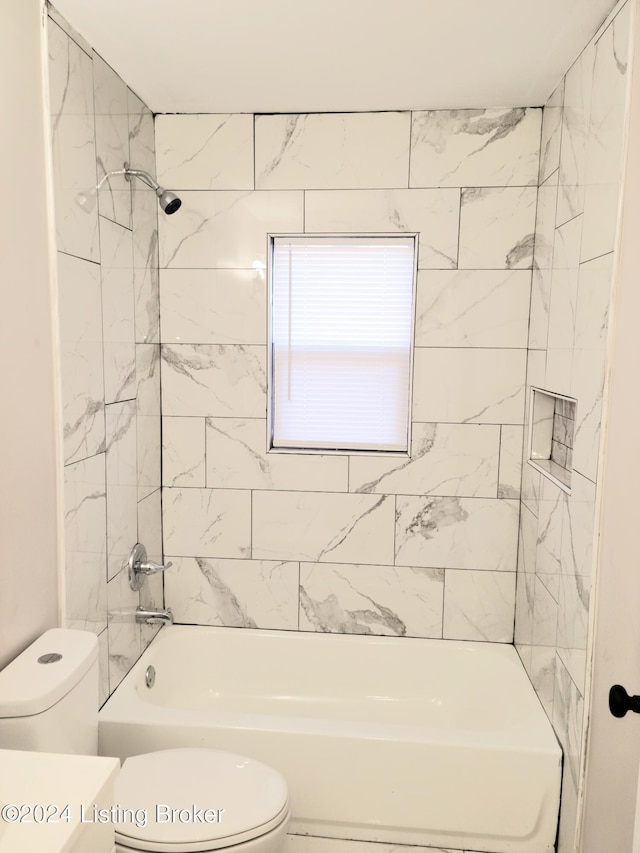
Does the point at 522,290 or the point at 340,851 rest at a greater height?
the point at 522,290

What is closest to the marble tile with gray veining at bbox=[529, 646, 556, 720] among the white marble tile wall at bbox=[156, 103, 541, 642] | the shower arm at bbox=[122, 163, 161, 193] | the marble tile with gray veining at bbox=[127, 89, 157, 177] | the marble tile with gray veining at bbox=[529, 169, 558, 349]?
the white marble tile wall at bbox=[156, 103, 541, 642]

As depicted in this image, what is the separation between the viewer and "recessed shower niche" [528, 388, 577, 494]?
7.79 feet

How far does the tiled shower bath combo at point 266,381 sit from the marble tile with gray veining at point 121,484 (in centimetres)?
1

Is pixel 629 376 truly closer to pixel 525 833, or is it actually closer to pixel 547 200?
pixel 547 200

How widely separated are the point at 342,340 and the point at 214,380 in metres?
0.57

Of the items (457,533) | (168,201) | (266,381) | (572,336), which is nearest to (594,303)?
(572,336)

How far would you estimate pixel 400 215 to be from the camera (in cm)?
256

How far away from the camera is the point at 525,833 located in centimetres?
202

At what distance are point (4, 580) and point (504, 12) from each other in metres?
2.00

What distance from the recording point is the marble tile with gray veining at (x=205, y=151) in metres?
2.59

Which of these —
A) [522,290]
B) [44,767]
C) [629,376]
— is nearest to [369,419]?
[522,290]

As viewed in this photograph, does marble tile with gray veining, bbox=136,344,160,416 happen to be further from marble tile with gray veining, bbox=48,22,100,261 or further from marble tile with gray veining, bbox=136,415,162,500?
marble tile with gray veining, bbox=48,22,100,261

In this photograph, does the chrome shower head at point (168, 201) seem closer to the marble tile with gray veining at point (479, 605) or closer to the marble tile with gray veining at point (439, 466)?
the marble tile with gray veining at point (439, 466)

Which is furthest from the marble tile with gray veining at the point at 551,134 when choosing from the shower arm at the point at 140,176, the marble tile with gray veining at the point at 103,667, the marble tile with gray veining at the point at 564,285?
the marble tile with gray veining at the point at 103,667
